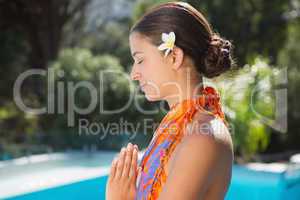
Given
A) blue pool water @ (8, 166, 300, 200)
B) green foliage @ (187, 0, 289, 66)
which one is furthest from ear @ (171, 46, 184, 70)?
green foliage @ (187, 0, 289, 66)

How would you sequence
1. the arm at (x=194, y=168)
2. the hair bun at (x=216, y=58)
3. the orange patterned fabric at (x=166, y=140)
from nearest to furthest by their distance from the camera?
the arm at (x=194, y=168), the orange patterned fabric at (x=166, y=140), the hair bun at (x=216, y=58)

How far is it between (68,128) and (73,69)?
4.36ft

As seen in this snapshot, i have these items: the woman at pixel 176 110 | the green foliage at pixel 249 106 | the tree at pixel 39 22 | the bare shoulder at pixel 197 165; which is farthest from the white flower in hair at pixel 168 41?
the tree at pixel 39 22

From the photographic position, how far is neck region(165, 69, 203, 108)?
1.22m

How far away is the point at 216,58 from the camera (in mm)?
1292

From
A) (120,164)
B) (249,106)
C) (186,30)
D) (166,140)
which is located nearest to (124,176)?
(120,164)

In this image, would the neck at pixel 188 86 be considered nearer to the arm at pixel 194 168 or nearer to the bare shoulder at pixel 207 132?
the bare shoulder at pixel 207 132

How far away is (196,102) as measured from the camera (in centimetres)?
119

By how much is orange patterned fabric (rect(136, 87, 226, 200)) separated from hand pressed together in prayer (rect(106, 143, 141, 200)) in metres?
0.02

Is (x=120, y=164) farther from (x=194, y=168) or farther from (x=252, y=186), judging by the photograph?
(x=252, y=186)

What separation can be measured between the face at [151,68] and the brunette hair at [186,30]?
0.9 inches

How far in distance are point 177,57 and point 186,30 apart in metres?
0.07

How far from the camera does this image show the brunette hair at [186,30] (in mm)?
1188

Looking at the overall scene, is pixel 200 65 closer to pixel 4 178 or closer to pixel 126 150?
pixel 126 150
